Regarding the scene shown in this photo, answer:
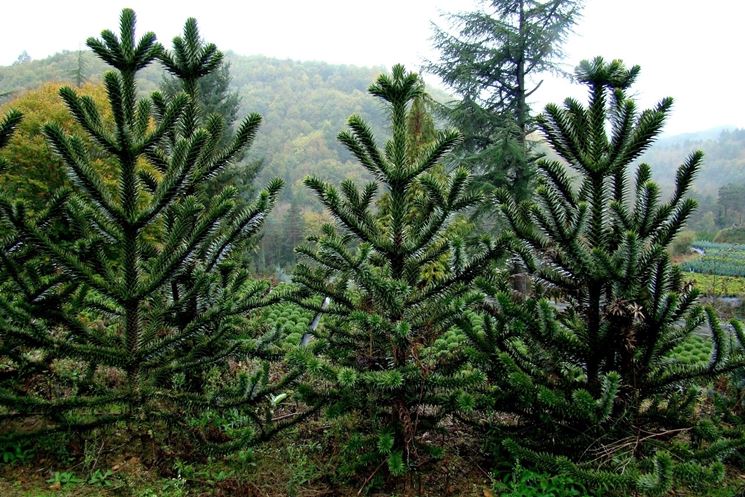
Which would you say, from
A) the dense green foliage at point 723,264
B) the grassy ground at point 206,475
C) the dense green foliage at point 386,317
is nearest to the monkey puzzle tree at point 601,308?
the dense green foliage at point 386,317

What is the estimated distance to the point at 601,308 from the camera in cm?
364

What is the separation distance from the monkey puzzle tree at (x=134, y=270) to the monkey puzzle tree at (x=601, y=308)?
196 centimetres

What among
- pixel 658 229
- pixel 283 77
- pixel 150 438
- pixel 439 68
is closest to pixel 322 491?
pixel 150 438

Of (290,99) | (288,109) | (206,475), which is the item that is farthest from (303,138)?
(206,475)

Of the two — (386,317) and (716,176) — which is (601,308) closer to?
(386,317)

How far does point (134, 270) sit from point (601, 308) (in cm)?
368

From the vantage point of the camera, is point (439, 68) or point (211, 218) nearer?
point (211, 218)

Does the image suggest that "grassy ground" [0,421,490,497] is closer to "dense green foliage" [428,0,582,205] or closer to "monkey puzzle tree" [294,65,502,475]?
"monkey puzzle tree" [294,65,502,475]

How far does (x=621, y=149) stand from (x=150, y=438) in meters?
4.49

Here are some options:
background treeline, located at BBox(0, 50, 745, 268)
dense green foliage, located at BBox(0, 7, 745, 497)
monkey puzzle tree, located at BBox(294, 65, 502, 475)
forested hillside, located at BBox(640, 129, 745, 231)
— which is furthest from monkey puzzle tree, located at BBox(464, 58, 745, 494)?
forested hillside, located at BBox(640, 129, 745, 231)

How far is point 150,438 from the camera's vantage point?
3.87 meters

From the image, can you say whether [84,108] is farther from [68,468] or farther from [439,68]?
[439,68]

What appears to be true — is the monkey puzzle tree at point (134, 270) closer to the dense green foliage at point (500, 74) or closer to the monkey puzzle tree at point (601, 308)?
the monkey puzzle tree at point (601, 308)

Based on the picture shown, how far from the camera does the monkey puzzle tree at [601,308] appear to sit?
10.7 ft
